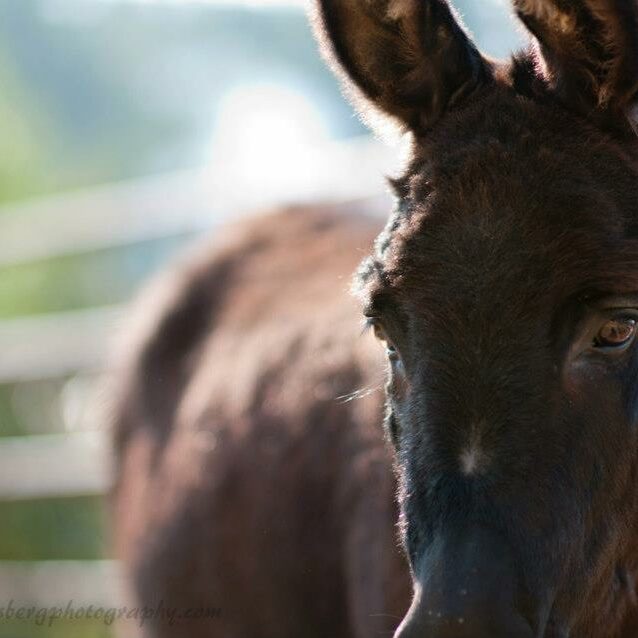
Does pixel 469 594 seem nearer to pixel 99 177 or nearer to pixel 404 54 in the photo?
pixel 404 54

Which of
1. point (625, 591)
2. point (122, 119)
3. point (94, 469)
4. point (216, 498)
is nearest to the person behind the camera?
point (625, 591)

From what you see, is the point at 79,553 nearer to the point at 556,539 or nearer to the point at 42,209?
the point at 42,209

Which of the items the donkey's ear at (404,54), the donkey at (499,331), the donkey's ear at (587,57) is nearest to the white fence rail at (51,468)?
the donkey at (499,331)

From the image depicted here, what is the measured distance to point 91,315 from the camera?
29.1 feet

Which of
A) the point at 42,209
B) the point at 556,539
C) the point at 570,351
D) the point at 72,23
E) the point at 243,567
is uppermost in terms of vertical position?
→ the point at 72,23

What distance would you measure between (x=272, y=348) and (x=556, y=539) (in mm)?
2547

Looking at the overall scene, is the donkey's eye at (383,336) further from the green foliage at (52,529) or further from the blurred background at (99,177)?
the green foliage at (52,529)

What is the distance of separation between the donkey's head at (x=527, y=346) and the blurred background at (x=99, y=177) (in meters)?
0.43

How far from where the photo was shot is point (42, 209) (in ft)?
32.2

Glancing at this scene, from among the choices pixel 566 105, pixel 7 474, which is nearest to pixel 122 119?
pixel 7 474

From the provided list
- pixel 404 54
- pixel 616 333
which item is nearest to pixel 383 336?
pixel 616 333

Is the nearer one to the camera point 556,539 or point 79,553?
point 556,539

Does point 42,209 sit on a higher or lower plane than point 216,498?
higher

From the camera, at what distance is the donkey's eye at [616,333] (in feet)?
9.71
